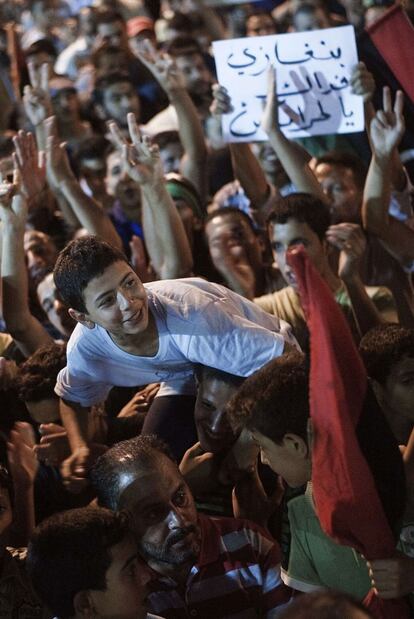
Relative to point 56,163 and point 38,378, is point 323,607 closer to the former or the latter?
point 38,378

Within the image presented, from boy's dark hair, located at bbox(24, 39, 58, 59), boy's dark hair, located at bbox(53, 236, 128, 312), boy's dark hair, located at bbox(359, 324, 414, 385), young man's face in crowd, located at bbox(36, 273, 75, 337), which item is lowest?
boy's dark hair, located at bbox(24, 39, 58, 59)

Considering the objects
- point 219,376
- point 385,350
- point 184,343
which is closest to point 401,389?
point 385,350

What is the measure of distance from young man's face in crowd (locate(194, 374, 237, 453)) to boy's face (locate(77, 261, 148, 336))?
0.28 m

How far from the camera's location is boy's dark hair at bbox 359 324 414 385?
10.5 feet

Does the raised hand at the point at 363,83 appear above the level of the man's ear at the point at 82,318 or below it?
below

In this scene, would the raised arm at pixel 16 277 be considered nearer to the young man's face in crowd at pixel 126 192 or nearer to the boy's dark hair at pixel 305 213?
the boy's dark hair at pixel 305 213

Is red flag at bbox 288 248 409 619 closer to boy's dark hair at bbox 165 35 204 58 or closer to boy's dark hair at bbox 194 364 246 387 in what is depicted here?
boy's dark hair at bbox 194 364 246 387

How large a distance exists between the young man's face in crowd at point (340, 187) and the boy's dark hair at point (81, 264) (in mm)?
1877

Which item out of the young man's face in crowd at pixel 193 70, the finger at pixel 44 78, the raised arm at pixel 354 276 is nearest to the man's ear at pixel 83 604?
the raised arm at pixel 354 276

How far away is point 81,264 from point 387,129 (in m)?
1.74

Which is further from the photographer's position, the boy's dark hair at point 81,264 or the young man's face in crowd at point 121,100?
the young man's face in crowd at point 121,100

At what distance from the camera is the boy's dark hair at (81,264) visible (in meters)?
3.16

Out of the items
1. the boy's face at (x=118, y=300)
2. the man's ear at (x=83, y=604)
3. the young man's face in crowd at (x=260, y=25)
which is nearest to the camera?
the man's ear at (x=83, y=604)

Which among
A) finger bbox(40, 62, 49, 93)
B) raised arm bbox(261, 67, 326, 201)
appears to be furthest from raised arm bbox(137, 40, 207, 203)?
raised arm bbox(261, 67, 326, 201)
